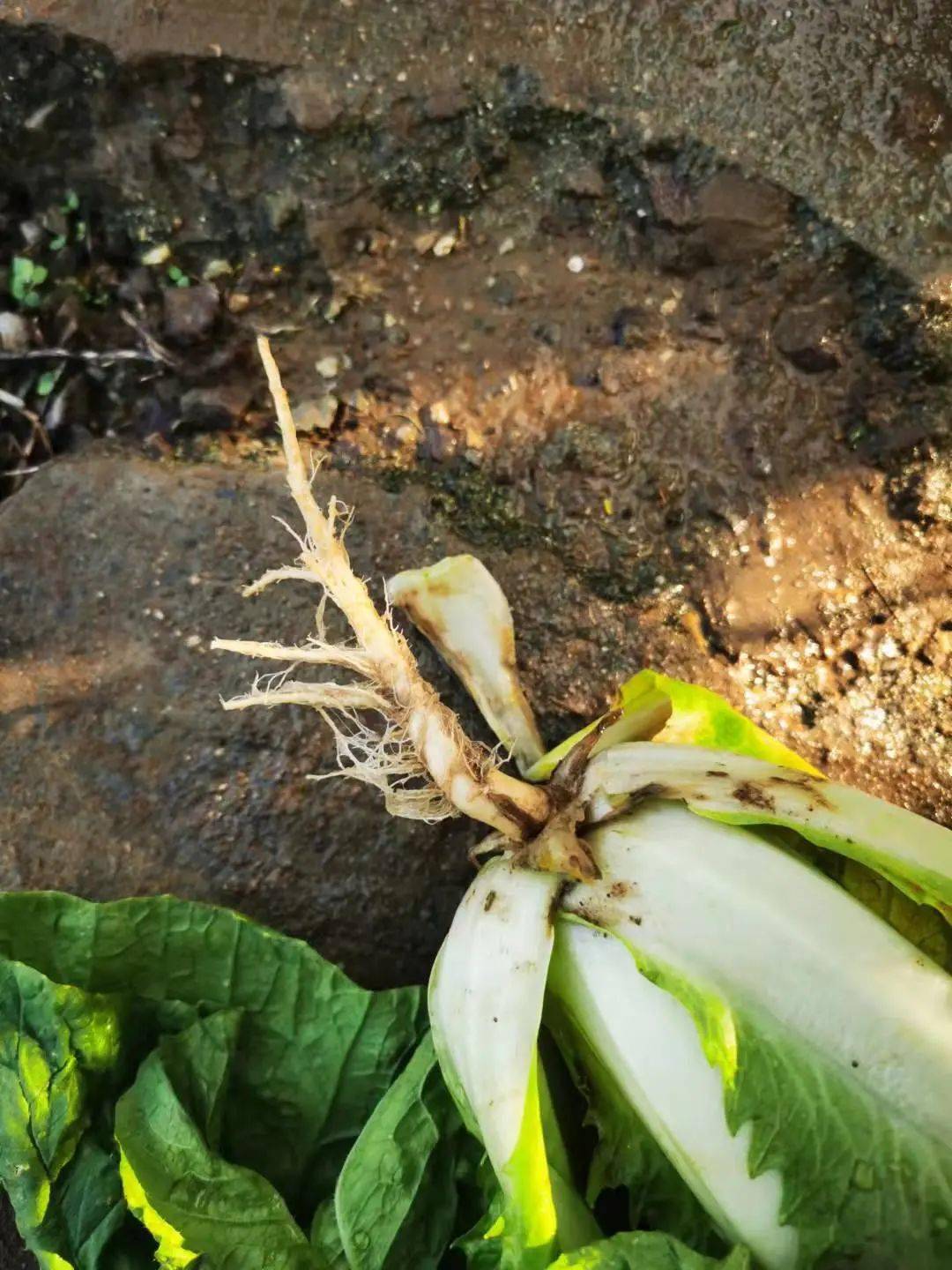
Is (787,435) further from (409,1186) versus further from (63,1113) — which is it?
(63,1113)

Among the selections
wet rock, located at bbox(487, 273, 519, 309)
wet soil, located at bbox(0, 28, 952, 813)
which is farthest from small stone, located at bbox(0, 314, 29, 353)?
wet rock, located at bbox(487, 273, 519, 309)

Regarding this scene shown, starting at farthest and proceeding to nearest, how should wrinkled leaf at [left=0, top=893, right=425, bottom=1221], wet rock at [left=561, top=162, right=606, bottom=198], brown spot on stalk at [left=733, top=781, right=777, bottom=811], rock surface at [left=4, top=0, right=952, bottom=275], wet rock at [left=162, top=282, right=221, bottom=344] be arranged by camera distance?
wet rock at [left=162, top=282, right=221, bottom=344]
wet rock at [left=561, top=162, right=606, bottom=198]
rock surface at [left=4, top=0, right=952, bottom=275]
wrinkled leaf at [left=0, top=893, right=425, bottom=1221]
brown spot on stalk at [left=733, top=781, right=777, bottom=811]

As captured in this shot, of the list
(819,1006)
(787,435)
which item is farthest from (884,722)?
(819,1006)

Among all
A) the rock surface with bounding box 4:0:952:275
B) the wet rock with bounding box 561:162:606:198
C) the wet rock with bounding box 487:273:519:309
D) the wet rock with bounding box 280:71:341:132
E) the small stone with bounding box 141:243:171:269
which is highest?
the rock surface with bounding box 4:0:952:275

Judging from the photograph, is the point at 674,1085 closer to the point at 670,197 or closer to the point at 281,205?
the point at 670,197

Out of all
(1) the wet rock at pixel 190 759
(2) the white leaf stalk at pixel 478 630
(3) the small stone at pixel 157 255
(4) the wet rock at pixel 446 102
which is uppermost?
(4) the wet rock at pixel 446 102

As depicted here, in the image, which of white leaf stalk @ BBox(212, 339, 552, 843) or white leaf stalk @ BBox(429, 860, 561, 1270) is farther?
white leaf stalk @ BBox(212, 339, 552, 843)

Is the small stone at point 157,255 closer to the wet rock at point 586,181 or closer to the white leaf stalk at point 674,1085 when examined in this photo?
the wet rock at point 586,181

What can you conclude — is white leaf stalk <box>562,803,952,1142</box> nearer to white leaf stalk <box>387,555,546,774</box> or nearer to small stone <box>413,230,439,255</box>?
white leaf stalk <box>387,555,546,774</box>

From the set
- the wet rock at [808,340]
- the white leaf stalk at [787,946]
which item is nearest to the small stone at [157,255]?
the wet rock at [808,340]
